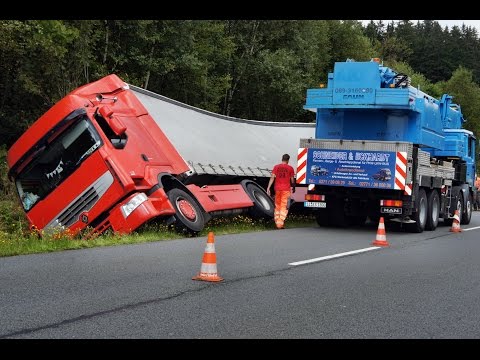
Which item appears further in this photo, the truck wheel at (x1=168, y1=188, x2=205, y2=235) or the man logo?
the man logo

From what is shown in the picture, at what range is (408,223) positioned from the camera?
642 inches

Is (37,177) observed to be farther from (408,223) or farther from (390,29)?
(390,29)

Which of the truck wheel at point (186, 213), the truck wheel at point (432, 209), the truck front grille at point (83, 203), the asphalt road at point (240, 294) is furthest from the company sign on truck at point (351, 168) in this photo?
the truck front grille at point (83, 203)

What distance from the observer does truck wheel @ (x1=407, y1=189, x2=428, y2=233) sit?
15.8 metres

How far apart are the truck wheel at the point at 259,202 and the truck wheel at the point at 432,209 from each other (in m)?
3.84

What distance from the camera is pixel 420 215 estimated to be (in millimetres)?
15930

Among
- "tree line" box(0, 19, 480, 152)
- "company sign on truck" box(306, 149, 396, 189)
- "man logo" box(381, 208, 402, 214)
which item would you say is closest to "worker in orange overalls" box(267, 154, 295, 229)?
"company sign on truck" box(306, 149, 396, 189)

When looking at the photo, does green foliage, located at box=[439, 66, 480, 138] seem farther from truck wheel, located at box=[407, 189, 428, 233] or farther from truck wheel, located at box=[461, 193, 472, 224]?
truck wheel, located at box=[407, 189, 428, 233]

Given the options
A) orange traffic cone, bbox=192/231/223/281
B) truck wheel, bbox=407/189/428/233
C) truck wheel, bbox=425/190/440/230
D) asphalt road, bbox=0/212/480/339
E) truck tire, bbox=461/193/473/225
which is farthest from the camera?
truck tire, bbox=461/193/473/225

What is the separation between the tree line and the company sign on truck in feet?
31.4

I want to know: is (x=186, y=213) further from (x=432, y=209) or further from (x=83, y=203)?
(x=432, y=209)
